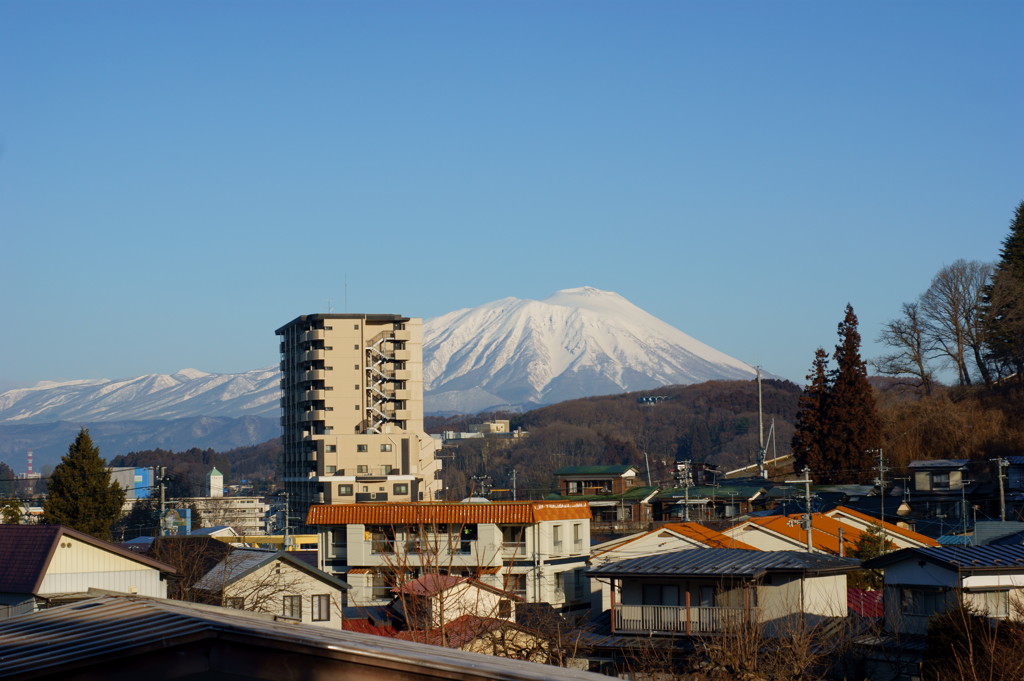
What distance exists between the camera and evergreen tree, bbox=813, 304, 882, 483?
51.3m

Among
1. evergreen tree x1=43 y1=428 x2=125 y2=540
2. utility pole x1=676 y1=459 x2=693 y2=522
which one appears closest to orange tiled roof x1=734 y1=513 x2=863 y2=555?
utility pole x1=676 y1=459 x2=693 y2=522

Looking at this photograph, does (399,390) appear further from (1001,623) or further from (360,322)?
(1001,623)

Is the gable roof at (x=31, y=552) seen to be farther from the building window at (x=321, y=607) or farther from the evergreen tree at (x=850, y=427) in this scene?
the evergreen tree at (x=850, y=427)

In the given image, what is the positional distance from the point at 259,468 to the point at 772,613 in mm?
163212

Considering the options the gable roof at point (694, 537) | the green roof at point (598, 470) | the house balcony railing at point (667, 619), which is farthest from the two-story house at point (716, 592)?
the green roof at point (598, 470)

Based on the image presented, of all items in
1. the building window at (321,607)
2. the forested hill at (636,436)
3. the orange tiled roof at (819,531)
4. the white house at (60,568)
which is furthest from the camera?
the forested hill at (636,436)

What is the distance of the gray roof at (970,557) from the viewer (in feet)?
59.1

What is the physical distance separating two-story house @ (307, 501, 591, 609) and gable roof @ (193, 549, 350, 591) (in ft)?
23.1

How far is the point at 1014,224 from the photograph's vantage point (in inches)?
2194

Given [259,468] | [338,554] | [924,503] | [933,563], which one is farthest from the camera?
[259,468]

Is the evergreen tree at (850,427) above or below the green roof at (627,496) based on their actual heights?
above

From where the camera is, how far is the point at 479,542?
31.4m

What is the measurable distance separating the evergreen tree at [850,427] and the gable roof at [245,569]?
33145 mm

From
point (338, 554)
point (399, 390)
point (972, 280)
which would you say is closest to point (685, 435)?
point (399, 390)
